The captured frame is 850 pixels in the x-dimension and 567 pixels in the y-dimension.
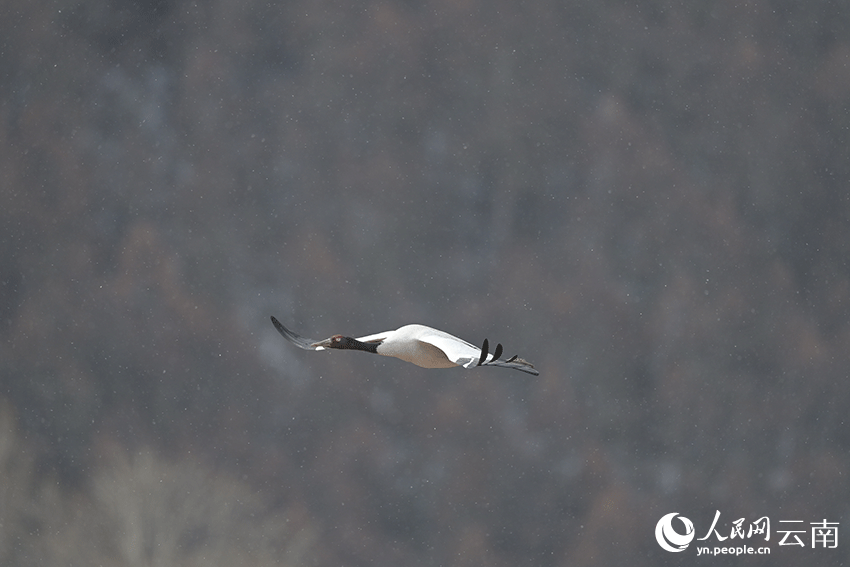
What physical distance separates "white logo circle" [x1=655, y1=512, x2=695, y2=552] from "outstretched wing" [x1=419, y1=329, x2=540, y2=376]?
1645 centimetres

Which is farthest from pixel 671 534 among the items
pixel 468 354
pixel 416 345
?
pixel 468 354

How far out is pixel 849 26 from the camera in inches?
1000

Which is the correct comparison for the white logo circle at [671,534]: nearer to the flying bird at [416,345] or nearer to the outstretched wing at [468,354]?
the flying bird at [416,345]

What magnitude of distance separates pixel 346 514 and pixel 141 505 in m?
4.60

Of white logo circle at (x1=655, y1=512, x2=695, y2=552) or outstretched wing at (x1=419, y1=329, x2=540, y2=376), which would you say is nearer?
outstretched wing at (x1=419, y1=329, x2=540, y2=376)

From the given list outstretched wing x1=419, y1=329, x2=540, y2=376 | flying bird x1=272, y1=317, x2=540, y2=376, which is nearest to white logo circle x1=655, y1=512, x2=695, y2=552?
flying bird x1=272, y1=317, x2=540, y2=376

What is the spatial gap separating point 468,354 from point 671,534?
17159 millimetres

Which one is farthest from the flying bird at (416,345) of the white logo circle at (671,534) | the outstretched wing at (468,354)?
the white logo circle at (671,534)

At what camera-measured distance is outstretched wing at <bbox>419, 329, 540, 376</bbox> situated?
30.3 ft

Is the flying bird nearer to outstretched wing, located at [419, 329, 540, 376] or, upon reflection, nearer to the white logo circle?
outstretched wing, located at [419, 329, 540, 376]

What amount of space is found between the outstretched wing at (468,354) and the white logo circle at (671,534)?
16.4 meters

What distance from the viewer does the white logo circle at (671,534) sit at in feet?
83.5

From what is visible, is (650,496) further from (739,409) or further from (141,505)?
(141,505)

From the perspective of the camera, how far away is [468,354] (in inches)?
389
